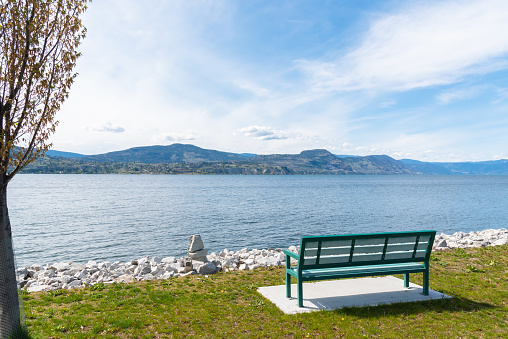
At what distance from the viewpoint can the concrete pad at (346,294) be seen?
24.2 ft

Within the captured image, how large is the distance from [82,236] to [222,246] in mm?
14308

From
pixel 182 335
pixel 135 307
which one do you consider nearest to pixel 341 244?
pixel 182 335

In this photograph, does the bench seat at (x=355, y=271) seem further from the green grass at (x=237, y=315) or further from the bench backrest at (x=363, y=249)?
the green grass at (x=237, y=315)

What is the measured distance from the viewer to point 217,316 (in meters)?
6.85

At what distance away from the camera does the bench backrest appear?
23.7 ft

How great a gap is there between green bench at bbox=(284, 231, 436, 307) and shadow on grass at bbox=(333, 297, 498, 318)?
2.04 ft

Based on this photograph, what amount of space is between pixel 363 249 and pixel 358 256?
212 millimetres

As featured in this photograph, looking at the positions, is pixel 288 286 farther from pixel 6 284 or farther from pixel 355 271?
pixel 6 284

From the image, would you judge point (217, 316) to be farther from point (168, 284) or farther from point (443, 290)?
point (443, 290)

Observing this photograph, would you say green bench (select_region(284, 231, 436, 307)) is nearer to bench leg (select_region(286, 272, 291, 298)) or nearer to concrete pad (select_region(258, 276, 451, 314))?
bench leg (select_region(286, 272, 291, 298))

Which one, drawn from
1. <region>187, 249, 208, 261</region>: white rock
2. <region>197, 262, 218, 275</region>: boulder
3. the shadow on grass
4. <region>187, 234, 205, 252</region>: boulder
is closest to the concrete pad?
the shadow on grass

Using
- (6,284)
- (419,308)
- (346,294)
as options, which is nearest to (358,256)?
(346,294)

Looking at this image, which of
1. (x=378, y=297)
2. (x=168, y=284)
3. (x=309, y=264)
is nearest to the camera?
(x=309, y=264)

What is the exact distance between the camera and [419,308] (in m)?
7.16
